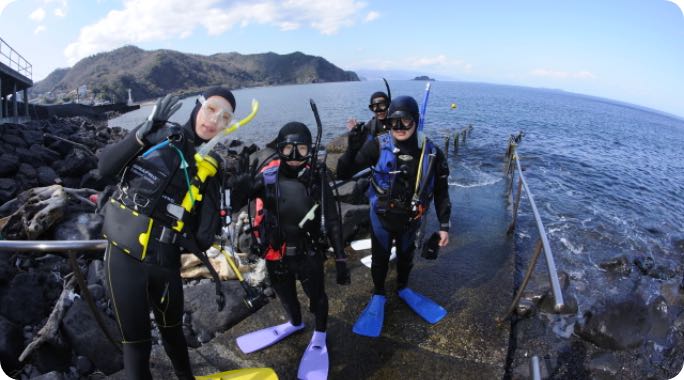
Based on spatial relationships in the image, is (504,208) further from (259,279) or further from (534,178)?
(534,178)

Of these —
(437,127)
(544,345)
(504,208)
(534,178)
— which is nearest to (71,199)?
(544,345)

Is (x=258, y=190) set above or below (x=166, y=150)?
below

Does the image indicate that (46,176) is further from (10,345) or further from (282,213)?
(282,213)

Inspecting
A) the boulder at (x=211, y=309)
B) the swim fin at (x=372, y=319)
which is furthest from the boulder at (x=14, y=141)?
the swim fin at (x=372, y=319)

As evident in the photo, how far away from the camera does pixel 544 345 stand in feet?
17.9

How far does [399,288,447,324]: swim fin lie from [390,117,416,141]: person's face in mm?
2097

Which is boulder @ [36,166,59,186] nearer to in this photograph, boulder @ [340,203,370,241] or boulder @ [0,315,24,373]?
boulder @ [0,315,24,373]

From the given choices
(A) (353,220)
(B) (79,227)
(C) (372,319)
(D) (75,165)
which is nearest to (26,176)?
(D) (75,165)

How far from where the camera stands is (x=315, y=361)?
3398 millimetres

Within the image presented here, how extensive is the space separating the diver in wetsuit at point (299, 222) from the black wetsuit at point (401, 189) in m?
0.80

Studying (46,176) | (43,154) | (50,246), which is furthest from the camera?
(43,154)

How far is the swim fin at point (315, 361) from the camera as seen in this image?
129 inches

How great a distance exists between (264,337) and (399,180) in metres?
2.35

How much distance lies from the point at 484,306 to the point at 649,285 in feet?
25.0
